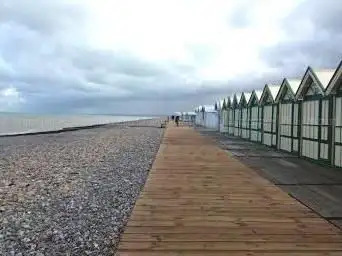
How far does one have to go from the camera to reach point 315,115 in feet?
52.0

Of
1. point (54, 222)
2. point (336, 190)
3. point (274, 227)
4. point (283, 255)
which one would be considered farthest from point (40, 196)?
point (336, 190)

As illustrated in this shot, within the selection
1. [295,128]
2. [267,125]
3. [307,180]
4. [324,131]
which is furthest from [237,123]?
[307,180]

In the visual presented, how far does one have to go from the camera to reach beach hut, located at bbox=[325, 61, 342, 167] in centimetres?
1358

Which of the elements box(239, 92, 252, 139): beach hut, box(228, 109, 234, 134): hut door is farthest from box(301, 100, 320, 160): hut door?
box(228, 109, 234, 134): hut door

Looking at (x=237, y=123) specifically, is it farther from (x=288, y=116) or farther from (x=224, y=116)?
(x=288, y=116)

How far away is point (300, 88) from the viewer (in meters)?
17.5

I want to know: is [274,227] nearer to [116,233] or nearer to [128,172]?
[116,233]

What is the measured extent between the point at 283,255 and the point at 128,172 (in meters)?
7.75

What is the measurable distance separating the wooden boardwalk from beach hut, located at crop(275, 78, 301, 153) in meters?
8.65

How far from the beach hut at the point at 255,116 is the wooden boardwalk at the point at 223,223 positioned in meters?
15.9

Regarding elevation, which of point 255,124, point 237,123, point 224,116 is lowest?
point 237,123

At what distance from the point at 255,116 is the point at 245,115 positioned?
3691 millimetres

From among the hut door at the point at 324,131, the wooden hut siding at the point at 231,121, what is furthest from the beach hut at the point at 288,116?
the wooden hut siding at the point at 231,121

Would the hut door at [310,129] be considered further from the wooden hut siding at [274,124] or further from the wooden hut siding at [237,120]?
the wooden hut siding at [237,120]
